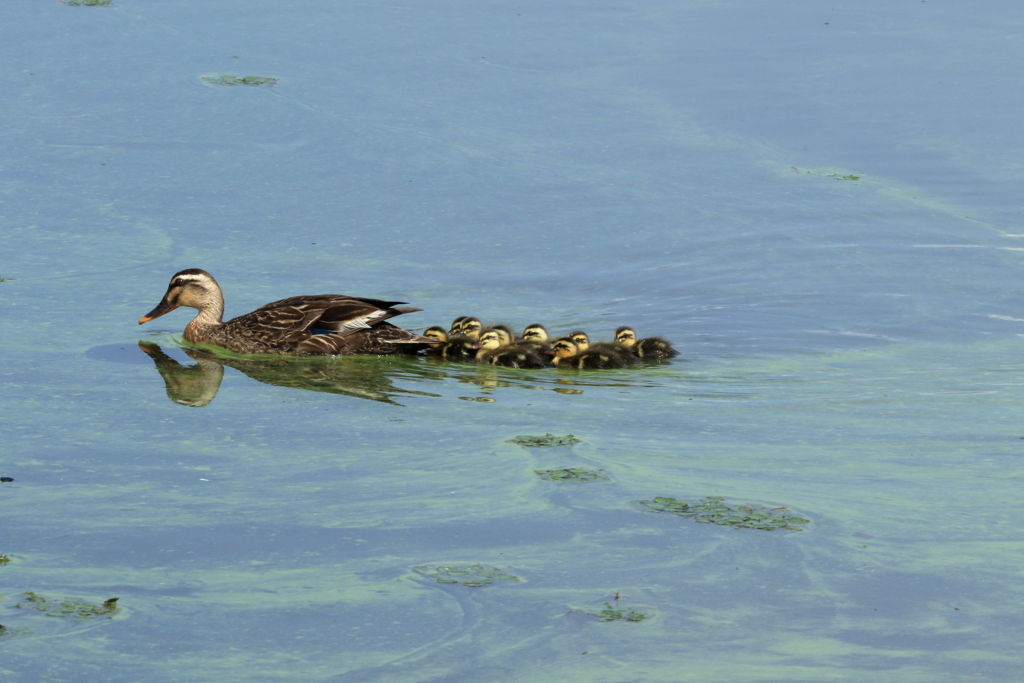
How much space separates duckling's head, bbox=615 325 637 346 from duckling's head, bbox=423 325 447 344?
104 centimetres

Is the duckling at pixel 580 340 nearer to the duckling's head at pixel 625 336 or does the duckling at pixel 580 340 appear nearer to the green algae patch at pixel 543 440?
the duckling's head at pixel 625 336

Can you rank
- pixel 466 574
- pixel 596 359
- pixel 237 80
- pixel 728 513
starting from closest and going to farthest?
1. pixel 466 574
2. pixel 728 513
3. pixel 596 359
4. pixel 237 80

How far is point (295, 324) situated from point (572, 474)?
3.04 metres

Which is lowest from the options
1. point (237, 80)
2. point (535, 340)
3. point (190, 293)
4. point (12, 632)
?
point (12, 632)

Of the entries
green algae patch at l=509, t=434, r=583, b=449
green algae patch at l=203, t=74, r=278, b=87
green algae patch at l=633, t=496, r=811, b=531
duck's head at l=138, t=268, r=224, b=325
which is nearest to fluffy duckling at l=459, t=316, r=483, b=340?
duck's head at l=138, t=268, r=224, b=325

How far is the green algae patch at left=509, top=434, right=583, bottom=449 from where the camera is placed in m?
6.77

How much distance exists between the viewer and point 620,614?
489cm

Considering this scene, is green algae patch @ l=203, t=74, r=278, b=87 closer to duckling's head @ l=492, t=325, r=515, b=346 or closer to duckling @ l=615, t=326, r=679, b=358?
duckling's head @ l=492, t=325, r=515, b=346

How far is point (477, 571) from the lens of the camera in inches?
205

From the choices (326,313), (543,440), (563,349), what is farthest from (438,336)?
(543,440)

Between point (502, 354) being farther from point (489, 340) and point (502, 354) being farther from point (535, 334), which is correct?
point (535, 334)

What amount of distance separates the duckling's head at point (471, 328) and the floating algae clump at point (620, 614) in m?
3.89

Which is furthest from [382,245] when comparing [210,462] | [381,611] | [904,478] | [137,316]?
[381,611]

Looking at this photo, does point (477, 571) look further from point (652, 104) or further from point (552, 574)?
point (652, 104)
